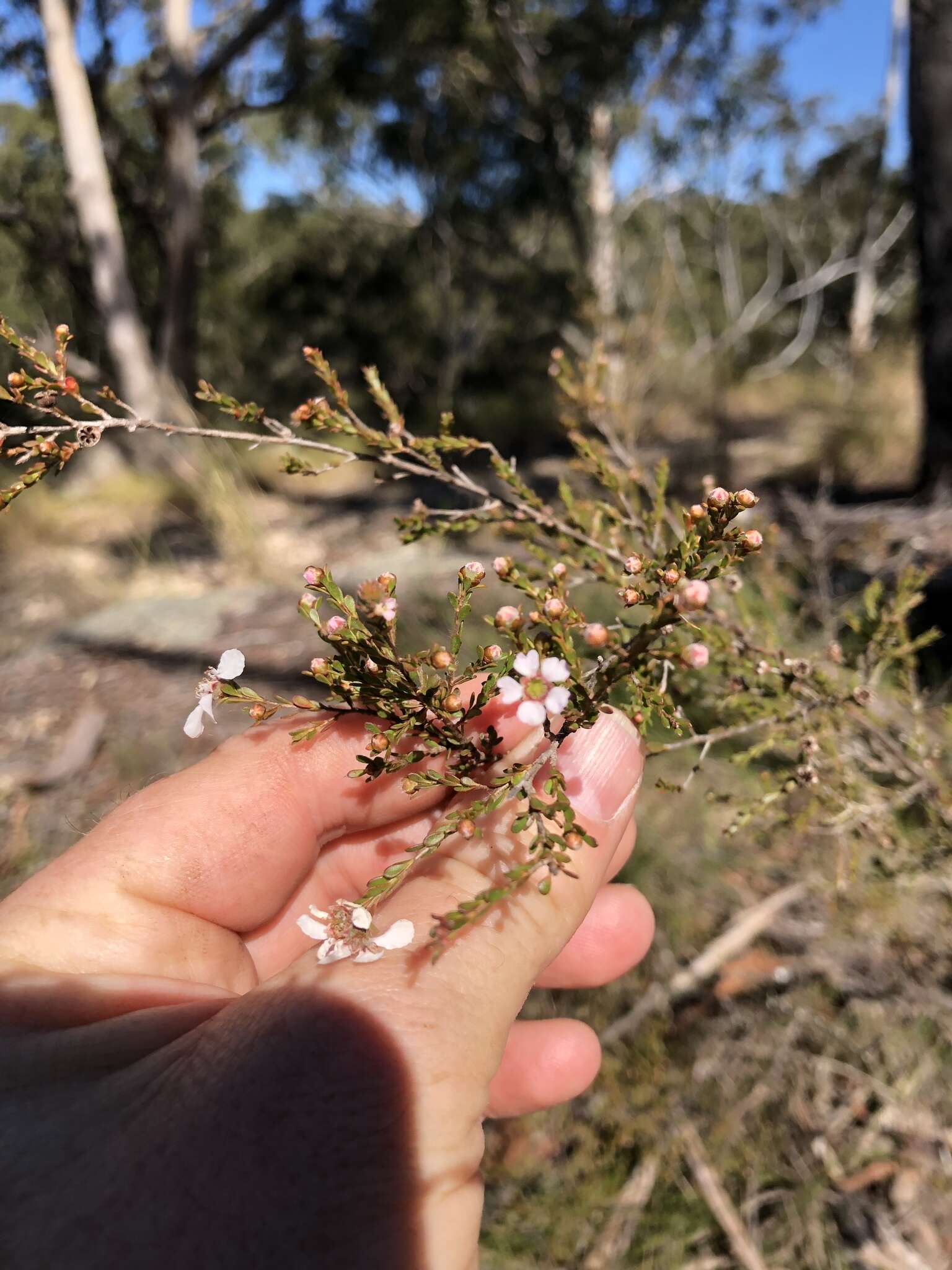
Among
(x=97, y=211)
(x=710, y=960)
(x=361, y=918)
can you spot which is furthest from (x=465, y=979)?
(x=97, y=211)

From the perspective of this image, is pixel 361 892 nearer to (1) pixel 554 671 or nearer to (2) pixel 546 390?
(1) pixel 554 671

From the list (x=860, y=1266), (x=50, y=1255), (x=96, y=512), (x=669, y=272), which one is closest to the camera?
(x=50, y=1255)

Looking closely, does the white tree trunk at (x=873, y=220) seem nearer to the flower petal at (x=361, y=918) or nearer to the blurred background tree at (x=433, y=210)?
the blurred background tree at (x=433, y=210)

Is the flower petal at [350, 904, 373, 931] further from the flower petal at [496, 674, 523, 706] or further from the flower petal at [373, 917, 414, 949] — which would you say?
the flower petal at [496, 674, 523, 706]

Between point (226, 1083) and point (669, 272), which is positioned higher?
point (669, 272)

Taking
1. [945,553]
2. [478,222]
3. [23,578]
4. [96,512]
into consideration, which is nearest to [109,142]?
[478,222]

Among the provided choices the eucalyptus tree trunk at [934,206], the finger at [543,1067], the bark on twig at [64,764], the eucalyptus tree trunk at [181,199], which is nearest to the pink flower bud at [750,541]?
the finger at [543,1067]

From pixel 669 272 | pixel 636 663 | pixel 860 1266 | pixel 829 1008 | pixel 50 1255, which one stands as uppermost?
pixel 669 272

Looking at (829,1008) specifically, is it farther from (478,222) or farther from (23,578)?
(478,222)
